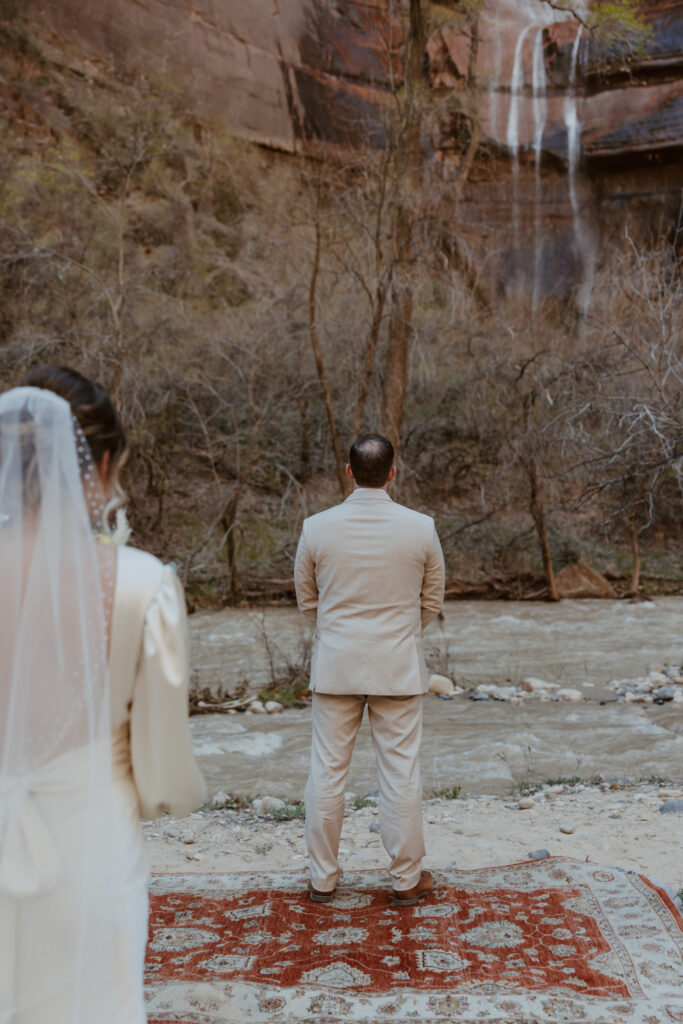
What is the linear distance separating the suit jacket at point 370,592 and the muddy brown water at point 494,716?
3.10 metres

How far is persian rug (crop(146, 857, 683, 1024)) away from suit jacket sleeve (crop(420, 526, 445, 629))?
126 cm

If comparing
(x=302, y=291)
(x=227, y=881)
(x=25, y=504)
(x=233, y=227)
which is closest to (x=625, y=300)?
(x=302, y=291)

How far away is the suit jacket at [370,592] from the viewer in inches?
141

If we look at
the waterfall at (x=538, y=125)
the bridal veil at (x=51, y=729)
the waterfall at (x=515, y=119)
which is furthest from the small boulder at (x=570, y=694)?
the waterfall at (x=515, y=119)

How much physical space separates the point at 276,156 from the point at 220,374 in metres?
11.7

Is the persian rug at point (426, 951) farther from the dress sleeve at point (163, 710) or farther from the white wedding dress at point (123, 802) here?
the dress sleeve at point (163, 710)

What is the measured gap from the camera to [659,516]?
16.5m

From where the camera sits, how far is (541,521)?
1552 cm

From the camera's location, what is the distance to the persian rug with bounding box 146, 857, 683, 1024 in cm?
282

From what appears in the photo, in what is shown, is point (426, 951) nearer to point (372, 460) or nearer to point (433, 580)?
point (433, 580)

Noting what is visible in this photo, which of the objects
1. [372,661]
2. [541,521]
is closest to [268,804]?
[372,661]

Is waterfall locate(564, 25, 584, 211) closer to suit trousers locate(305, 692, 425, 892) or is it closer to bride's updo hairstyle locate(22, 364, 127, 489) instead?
suit trousers locate(305, 692, 425, 892)

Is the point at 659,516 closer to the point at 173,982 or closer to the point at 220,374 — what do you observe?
the point at 220,374

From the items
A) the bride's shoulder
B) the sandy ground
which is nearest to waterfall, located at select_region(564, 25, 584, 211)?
the sandy ground
